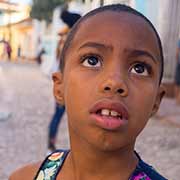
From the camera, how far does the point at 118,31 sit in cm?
106

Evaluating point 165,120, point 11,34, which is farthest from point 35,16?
point 165,120

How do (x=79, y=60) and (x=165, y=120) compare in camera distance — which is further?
(x=165, y=120)

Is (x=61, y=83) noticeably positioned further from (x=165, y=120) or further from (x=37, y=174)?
(x=165, y=120)

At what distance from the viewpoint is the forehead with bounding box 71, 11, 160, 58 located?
3.43 ft

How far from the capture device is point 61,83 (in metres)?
1.22

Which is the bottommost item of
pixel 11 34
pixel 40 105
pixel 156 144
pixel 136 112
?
pixel 11 34

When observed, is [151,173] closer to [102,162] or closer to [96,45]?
[102,162]

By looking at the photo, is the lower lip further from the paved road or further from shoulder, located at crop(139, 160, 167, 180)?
the paved road

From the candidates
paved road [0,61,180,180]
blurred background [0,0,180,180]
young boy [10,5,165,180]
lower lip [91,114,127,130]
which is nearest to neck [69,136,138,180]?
young boy [10,5,165,180]

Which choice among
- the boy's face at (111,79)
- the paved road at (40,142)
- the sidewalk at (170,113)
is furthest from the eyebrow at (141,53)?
the sidewalk at (170,113)

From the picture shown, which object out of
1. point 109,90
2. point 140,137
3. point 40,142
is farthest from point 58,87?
point 140,137

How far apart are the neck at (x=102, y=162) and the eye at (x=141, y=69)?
19 cm

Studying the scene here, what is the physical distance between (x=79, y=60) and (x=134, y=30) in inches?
6.1

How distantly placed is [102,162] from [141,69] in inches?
10.0
